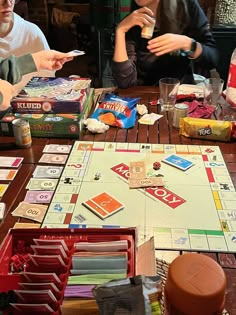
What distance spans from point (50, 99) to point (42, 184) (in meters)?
Result: 0.43

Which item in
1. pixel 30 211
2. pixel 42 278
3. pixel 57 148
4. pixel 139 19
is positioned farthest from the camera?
pixel 139 19

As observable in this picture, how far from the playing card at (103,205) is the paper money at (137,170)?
0.44ft

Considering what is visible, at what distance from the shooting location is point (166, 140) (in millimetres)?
1418

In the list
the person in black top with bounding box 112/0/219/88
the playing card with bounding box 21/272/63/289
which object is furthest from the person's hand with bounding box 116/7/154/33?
the playing card with bounding box 21/272/63/289

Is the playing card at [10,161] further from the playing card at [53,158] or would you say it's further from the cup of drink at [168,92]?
the cup of drink at [168,92]

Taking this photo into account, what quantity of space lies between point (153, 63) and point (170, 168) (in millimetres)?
1054

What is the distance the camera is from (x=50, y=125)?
4.62ft

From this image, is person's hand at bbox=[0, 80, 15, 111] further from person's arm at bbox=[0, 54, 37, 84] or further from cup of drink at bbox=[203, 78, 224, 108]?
cup of drink at bbox=[203, 78, 224, 108]

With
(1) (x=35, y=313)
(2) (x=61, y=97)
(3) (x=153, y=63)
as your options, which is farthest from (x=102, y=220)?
(3) (x=153, y=63)

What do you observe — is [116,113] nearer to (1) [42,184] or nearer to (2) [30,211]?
(1) [42,184]

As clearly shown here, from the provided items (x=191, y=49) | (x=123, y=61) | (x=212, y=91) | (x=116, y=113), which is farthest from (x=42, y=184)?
(x=191, y=49)

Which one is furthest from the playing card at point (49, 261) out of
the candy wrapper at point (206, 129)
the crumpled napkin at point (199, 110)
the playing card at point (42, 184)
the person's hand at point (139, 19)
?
the person's hand at point (139, 19)

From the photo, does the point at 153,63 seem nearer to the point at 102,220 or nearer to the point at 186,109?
the point at 186,109

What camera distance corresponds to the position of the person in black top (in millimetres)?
1892
